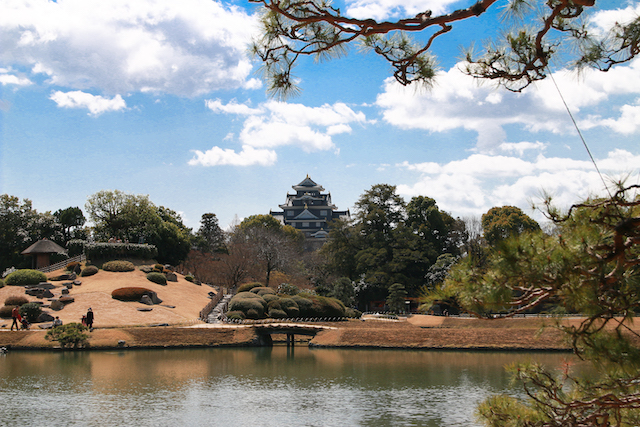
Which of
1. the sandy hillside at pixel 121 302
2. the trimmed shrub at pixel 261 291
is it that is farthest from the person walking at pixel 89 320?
the trimmed shrub at pixel 261 291

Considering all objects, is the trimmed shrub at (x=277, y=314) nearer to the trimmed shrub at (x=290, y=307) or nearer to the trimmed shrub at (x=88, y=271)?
the trimmed shrub at (x=290, y=307)

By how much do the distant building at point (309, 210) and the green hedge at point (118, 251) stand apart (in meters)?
39.4

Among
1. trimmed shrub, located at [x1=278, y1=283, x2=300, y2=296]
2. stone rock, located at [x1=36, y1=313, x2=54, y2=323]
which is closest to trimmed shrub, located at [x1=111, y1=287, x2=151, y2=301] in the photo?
stone rock, located at [x1=36, y1=313, x2=54, y2=323]

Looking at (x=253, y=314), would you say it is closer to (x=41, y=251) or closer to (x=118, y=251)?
(x=118, y=251)

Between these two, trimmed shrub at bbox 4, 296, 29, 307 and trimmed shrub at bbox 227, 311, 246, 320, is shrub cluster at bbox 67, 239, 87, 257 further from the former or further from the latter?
trimmed shrub at bbox 227, 311, 246, 320

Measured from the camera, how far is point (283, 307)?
105 ft

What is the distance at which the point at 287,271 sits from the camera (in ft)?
159

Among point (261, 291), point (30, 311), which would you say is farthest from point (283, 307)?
point (30, 311)

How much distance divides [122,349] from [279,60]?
71.2 ft

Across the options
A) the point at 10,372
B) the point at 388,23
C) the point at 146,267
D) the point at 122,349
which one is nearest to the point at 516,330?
the point at 122,349

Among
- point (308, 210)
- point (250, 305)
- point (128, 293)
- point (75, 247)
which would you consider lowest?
point (250, 305)

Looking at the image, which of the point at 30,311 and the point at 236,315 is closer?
the point at 30,311

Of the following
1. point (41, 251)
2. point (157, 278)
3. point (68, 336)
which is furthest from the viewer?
point (41, 251)

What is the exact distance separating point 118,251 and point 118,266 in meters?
2.54
